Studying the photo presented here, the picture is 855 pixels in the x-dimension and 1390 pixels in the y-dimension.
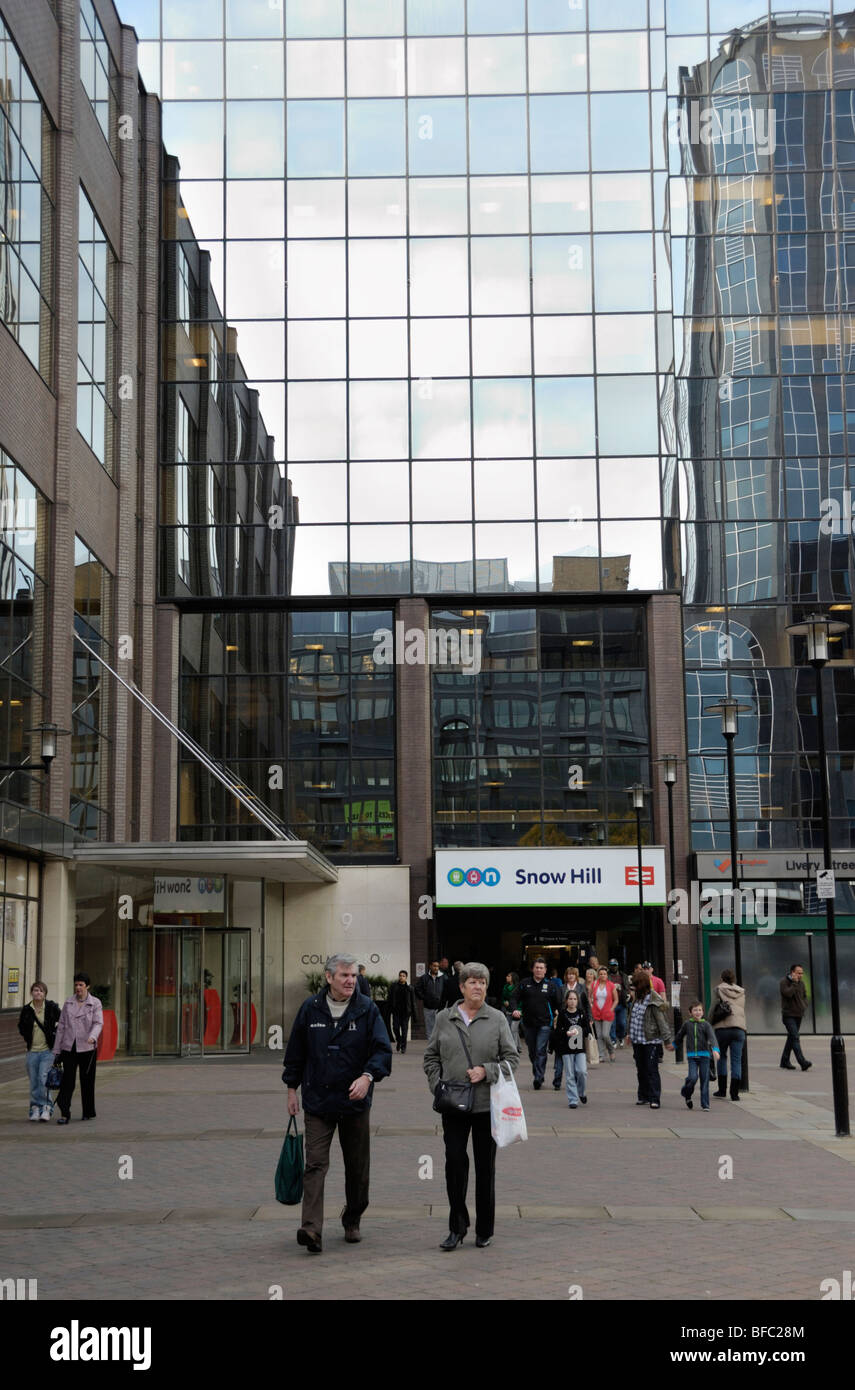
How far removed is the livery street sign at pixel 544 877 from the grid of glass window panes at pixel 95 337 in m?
13.0

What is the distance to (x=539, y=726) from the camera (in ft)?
129

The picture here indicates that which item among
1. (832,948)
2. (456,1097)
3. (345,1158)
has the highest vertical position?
(832,948)

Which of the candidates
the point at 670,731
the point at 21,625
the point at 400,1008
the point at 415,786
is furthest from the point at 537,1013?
the point at 670,731

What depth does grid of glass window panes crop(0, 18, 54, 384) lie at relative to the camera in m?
27.0

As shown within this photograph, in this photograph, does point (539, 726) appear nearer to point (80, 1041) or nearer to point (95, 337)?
point (95, 337)

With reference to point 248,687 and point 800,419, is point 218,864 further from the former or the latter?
point 800,419

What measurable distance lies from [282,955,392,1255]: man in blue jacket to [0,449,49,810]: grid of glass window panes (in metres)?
16.7

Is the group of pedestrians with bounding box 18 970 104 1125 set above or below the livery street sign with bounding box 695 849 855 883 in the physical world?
below

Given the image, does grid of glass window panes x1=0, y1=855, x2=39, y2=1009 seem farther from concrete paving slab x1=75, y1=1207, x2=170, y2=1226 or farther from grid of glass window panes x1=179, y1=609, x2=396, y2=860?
concrete paving slab x1=75, y1=1207, x2=170, y2=1226

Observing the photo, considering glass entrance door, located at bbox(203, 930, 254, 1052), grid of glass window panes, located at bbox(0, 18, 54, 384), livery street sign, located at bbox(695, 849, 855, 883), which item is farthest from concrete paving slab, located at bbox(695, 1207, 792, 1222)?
livery street sign, located at bbox(695, 849, 855, 883)

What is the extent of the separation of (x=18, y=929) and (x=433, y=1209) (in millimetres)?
17097

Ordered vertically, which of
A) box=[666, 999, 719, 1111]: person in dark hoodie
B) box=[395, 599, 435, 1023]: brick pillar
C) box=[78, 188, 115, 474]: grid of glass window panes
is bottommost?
box=[666, 999, 719, 1111]: person in dark hoodie

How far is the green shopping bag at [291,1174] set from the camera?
9.62m

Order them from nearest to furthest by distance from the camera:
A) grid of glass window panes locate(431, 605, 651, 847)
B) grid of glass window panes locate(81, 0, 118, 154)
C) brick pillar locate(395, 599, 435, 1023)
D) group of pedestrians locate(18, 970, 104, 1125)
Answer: group of pedestrians locate(18, 970, 104, 1125) < grid of glass window panes locate(81, 0, 118, 154) < brick pillar locate(395, 599, 435, 1023) < grid of glass window panes locate(431, 605, 651, 847)
